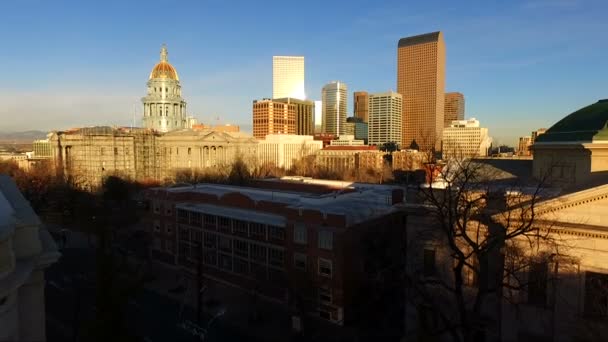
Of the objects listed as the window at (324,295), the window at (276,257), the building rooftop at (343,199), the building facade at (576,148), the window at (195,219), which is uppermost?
the building facade at (576,148)

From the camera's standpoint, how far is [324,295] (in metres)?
26.5

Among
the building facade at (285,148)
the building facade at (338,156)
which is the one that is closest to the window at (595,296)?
the building facade at (338,156)

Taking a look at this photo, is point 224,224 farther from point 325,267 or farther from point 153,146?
point 153,146

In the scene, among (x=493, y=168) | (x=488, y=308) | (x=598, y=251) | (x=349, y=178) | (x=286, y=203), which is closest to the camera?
(x=598, y=251)

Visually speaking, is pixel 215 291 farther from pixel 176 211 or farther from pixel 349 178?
pixel 349 178

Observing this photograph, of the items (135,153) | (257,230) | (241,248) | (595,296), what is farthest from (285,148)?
(595,296)

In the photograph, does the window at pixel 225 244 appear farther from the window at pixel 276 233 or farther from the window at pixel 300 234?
the window at pixel 300 234

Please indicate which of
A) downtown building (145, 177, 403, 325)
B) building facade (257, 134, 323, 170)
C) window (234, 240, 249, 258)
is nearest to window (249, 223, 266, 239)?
downtown building (145, 177, 403, 325)

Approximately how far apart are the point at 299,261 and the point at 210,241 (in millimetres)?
9813

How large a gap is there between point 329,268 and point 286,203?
6.83 meters

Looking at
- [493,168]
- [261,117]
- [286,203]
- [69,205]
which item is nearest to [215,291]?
[286,203]

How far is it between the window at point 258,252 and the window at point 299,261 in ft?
10.5

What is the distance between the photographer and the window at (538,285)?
→ 17.1 meters

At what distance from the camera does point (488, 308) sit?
19.0 meters
